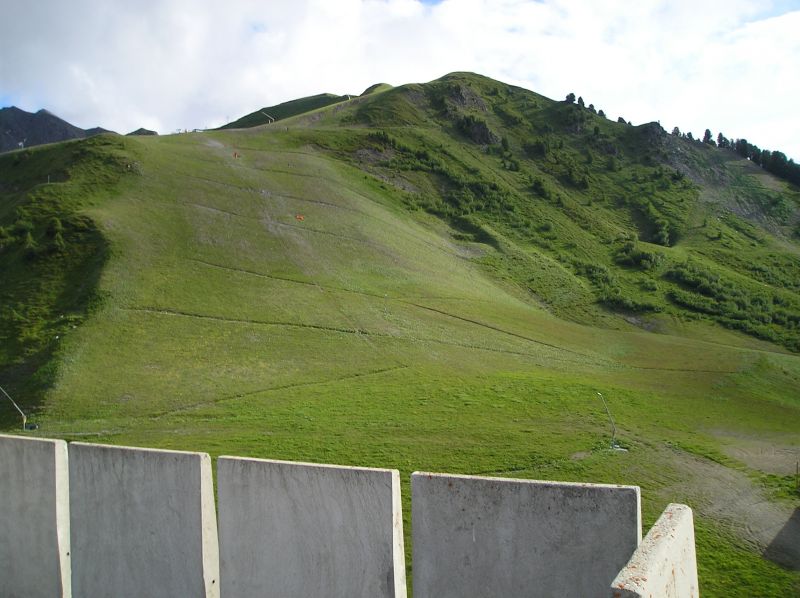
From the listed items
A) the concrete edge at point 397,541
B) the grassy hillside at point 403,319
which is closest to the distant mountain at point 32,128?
the grassy hillside at point 403,319

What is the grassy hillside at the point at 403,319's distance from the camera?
20.6 meters

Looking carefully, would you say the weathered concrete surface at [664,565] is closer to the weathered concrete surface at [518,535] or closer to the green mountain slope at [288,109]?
the weathered concrete surface at [518,535]

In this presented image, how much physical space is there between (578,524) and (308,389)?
24.8m

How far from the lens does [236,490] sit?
729 cm

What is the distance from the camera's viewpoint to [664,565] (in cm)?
463

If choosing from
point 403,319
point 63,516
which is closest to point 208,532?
point 63,516

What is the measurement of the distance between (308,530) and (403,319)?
34.6 m

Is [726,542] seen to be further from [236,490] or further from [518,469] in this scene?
[236,490]

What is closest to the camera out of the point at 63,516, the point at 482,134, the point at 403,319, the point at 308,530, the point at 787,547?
the point at 308,530

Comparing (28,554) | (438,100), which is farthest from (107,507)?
(438,100)

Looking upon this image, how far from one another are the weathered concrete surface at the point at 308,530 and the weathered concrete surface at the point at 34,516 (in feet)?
8.00

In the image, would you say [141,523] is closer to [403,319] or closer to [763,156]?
[403,319]

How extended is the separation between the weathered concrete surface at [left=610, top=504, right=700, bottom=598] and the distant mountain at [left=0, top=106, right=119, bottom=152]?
202105mm

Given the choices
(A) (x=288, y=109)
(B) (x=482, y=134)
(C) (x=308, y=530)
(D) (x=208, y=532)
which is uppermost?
(A) (x=288, y=109)
